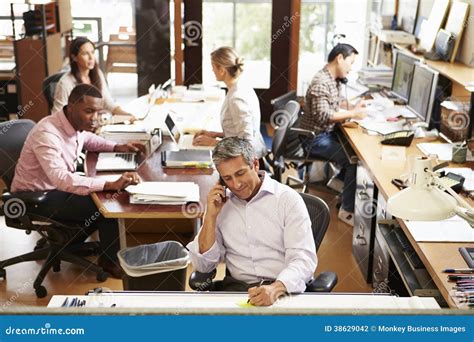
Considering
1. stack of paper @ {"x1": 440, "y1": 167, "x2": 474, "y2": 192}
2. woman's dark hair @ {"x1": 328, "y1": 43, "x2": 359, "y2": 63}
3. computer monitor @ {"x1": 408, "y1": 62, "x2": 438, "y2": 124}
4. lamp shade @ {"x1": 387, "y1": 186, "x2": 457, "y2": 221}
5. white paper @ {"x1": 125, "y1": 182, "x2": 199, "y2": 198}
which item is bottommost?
white paper @ {"x1": 125, "y1": 182, "x2": 199, "y2": 198}

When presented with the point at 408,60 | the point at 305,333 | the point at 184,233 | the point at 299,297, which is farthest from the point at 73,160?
the point at 305,333

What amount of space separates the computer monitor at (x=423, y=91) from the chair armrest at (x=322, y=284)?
237 centimetres

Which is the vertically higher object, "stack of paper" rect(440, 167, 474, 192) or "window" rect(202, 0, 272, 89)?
"window" rect(202, 0, 272, 89)

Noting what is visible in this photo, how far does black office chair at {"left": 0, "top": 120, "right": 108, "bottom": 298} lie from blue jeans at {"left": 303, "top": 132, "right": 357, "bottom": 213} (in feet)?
6.42

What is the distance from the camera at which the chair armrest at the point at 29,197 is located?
4.11 meters

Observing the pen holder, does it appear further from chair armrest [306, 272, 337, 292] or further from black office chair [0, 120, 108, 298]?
black office chair [0, 120, 108, 298]

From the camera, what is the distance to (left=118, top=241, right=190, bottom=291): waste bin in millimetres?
3662

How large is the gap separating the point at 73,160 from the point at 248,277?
1.81 m

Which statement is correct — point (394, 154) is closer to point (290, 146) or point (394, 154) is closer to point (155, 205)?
point (290, 146)

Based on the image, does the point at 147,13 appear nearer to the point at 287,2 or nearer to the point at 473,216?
the point at 287,2

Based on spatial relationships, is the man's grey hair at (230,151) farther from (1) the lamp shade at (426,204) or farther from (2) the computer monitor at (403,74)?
(2) the computer monitor at (403,74)

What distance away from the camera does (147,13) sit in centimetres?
808

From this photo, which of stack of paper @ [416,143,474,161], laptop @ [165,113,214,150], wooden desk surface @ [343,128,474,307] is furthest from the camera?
→ laptop @ [165,113,214,150]

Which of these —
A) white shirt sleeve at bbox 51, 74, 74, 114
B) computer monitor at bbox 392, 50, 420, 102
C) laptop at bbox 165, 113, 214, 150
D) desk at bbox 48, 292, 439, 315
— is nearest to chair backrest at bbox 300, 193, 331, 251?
desk at bbox 48, 292, 439, 315
